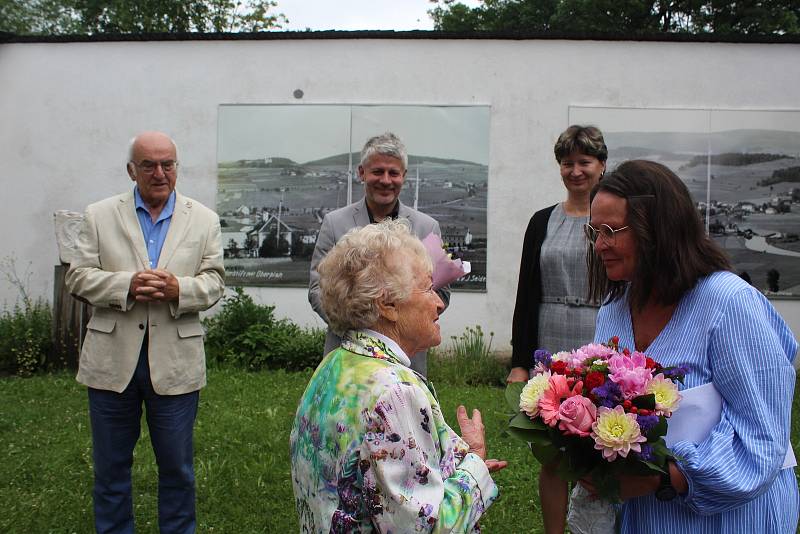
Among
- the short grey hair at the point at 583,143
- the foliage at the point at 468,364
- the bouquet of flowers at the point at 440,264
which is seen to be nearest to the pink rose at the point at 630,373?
Result: the bouquet of flowers at the point at 440,264

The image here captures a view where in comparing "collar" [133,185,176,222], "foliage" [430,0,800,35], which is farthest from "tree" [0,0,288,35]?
"collar" [133,185,176,222]

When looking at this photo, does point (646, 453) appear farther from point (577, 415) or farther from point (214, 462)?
point (214, 462)

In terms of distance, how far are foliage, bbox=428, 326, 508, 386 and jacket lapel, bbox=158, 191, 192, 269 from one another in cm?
506

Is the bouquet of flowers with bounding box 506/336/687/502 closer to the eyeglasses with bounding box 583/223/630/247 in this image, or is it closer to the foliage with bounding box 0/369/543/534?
the eyeglasses with bounding box 583/223/630/247

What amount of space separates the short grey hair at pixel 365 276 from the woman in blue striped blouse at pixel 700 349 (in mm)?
643

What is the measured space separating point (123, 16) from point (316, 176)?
24035 millimetres

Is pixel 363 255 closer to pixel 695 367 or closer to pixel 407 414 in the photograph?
pixel 407 414

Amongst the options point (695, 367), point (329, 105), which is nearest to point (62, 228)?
point (329, 105)

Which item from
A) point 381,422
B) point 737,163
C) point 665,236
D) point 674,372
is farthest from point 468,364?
point 381,422

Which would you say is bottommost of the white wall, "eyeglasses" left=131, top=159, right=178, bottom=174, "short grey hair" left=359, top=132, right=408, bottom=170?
"eyeglasses" left=131, top=159, right=178, bottom=174

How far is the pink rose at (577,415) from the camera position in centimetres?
201

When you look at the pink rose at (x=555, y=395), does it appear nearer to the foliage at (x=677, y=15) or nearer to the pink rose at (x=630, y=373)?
the pink rose at (x=630, y=373)

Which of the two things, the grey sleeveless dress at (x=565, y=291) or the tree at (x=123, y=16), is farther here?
the tree at (x=123, y=16)

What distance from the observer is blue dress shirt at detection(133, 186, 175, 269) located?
4.08 meters
